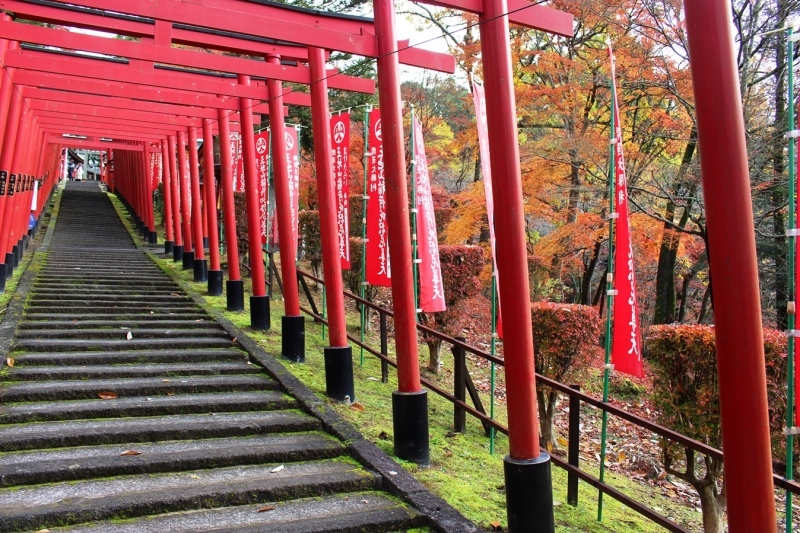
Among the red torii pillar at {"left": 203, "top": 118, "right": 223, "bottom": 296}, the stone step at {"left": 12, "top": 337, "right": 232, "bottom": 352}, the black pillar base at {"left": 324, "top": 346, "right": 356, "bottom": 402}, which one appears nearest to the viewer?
the black pillar base at {"left": 324, "top": 346, "right": 356, "bottom": 402}

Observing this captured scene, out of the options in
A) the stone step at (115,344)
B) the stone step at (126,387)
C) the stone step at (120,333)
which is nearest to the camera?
the stone step at (126,387)

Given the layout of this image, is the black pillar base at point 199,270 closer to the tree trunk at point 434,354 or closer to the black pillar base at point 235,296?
the black pillar base at point 235,296

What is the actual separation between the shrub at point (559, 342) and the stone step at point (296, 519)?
13.5 feet

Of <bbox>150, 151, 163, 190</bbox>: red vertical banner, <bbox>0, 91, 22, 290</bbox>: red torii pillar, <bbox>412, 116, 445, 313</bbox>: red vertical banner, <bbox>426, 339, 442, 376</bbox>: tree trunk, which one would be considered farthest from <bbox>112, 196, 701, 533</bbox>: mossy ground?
<bbox>150, 151, 163, 190</bbox>: red vertical banner

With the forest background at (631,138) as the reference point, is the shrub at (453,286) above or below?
below

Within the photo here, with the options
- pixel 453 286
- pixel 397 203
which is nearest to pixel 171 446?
pixel 397 203

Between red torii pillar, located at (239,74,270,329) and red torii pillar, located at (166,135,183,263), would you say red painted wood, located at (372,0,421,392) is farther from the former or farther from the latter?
red torii pillar, located at (166,135,183,263)

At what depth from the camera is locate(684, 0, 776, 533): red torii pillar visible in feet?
10.1

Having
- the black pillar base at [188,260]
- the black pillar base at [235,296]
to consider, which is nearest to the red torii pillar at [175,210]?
the black pillar base at [188,260]

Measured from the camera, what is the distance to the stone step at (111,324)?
29.9 feet

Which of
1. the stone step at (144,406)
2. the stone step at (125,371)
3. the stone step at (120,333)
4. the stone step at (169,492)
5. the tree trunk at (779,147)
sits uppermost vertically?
the tree trunk at (779,147)

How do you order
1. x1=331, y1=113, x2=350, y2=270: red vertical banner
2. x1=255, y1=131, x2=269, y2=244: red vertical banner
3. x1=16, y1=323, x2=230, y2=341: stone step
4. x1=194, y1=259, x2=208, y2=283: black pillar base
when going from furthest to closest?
x1=194, y1=259, x2=208, y2=283: black pillar base < x1=255, y1=131, x2=269, y2=244: red vertical banner < x1=331, y1=113, x2=350, y2=270: red vertical banner < x1=16, y1=323, x2=230, y2=341: stone step

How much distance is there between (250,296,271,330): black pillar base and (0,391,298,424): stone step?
2.89m

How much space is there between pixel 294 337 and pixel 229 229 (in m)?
3.74
